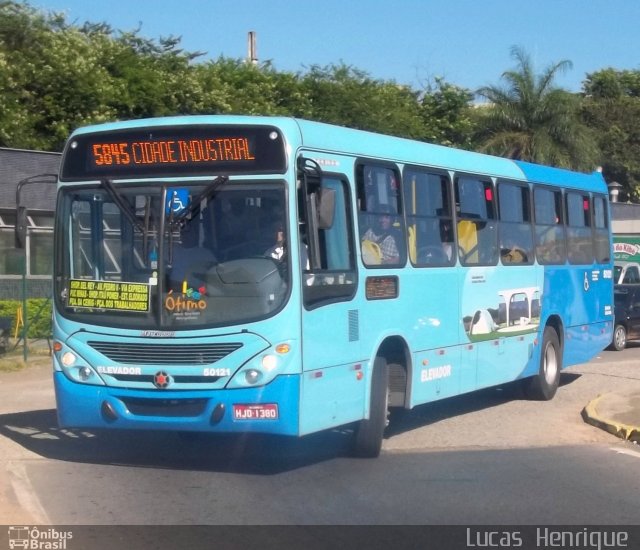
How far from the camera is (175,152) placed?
921cm

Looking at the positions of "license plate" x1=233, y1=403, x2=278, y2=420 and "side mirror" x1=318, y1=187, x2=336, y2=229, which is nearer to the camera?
"license plate" x1=233, y1=403, x2=278, y2=420

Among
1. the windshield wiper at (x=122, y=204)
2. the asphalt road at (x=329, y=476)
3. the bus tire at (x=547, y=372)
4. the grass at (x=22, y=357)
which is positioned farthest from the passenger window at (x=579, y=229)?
the grass at (x=22, y=357)

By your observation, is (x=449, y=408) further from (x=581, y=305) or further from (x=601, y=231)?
(x=601, y=231)

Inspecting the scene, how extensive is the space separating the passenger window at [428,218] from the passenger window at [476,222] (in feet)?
1.00

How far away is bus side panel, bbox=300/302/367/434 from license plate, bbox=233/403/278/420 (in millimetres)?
251

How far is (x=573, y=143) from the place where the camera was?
1400 inches

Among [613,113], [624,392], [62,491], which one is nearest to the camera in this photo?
[62,491]

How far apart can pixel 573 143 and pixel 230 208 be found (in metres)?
28.4

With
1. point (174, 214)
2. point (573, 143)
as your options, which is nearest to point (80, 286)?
point (174, 214)

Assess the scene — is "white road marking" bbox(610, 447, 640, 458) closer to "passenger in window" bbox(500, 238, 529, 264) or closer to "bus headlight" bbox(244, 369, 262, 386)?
"passenger in window" bbox(500, 238, 529, 264)

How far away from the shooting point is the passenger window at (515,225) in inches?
530

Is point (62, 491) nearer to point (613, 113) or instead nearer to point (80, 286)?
point (80, 286)

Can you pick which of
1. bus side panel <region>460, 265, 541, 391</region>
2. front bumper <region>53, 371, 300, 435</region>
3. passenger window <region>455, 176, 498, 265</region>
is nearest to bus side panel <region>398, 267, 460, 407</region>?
bus side panel <region>460, 265, 541, 391</region>

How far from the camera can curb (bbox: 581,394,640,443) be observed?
38.5ft
